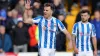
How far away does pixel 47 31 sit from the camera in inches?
375

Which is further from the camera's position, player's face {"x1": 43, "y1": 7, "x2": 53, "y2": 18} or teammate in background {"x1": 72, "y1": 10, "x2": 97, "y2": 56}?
teammate in background {"x1": 72, "y1": 10, "x2": 97, "y2": 56}

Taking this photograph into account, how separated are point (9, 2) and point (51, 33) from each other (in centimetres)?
510

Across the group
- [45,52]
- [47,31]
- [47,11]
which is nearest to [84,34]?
[47,31]

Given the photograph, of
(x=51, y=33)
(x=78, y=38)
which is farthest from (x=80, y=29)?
(x=51, y=33)

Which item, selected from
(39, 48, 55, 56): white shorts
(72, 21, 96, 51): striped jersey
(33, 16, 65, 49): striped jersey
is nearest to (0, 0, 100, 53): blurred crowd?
(72, 21, 96, 51): striped jersey

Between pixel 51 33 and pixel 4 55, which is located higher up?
pixel 51 33

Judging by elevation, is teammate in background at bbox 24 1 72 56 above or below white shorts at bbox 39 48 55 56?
above

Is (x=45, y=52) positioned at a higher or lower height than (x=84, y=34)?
lower

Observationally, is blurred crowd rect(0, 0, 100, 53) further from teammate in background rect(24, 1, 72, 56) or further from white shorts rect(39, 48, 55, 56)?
white shorts rect(39, 48, 55, 56)

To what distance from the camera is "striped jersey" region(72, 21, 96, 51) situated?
33.6 ft

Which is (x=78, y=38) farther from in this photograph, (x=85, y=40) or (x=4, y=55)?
(x=4, y=55)

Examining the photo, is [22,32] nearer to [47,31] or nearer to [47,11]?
[47,31]

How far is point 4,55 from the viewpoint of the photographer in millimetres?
11844

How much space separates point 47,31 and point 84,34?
→ 1.24 meters
